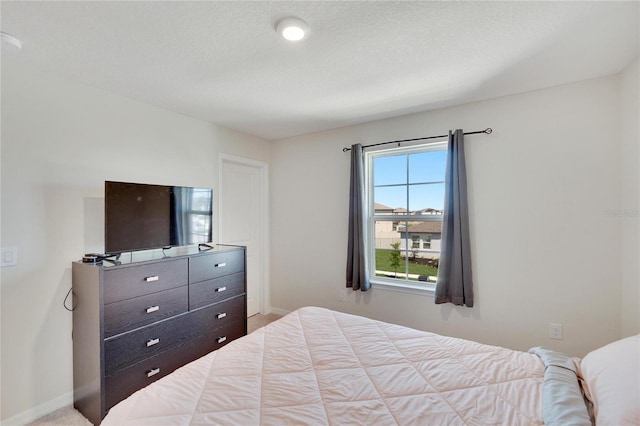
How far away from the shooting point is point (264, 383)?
1.26 meters

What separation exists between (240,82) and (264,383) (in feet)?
6.69

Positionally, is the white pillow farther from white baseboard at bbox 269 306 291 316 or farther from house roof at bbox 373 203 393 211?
white baseboard at bbox 269 306 291 316

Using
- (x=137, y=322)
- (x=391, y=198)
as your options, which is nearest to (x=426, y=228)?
(x=391, y=198)

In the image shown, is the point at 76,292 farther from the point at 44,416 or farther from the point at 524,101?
the point at 524,101

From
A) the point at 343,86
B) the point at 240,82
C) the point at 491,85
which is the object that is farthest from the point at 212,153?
the point at 491,85

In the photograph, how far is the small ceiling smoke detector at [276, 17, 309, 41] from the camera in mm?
1514

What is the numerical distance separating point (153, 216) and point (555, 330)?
Result: 11.1 ft

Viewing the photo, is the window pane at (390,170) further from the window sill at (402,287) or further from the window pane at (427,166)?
the window sill at (402,287)

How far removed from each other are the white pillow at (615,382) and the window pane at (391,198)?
204cm

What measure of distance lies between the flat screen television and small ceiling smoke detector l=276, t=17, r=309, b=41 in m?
1.56

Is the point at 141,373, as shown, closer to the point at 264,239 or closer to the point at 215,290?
the point at 215,290

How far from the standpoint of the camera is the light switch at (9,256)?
72.5 inches

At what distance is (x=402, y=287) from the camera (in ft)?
9.89

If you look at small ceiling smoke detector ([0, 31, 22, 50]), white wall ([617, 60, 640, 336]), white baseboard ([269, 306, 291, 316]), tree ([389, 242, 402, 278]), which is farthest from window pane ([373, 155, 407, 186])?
small ceiling smoke detector ([0, 31, 22, 50])
